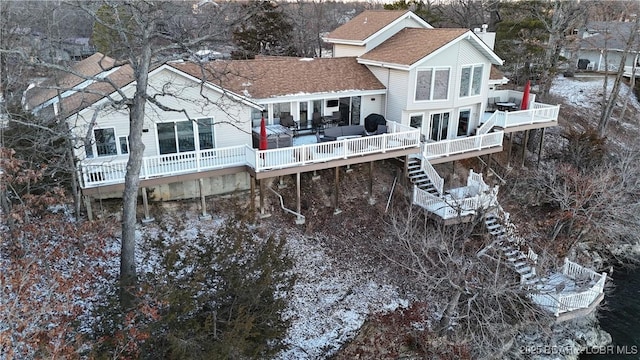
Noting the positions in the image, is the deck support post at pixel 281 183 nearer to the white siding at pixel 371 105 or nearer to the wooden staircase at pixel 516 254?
the white siding at pixel 371 105

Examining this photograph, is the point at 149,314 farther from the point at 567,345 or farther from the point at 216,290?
the point at 567,345

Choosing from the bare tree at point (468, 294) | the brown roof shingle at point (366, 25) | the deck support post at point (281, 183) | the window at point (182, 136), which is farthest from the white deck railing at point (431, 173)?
the window at point (182, 136)

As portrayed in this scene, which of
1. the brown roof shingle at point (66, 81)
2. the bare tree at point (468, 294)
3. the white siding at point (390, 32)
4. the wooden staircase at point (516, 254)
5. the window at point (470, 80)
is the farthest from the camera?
the white siding at point (390, 32)

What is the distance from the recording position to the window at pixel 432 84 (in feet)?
69.1

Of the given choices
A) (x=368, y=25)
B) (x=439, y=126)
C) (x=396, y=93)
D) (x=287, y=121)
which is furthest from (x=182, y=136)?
(x=439, y=126)

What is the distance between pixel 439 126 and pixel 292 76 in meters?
7.58

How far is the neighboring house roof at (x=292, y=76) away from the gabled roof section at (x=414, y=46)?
1052 mm

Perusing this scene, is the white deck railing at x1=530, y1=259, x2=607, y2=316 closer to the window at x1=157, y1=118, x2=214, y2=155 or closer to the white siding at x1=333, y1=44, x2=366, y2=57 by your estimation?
the window at x1=157, y1=118, x2=214, y2=155

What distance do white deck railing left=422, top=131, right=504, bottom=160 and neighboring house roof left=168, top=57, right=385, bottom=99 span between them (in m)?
3.88

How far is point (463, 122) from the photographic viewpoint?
23781 millimetres

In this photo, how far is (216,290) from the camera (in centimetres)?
1086

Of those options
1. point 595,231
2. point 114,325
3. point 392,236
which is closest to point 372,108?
point 392,236

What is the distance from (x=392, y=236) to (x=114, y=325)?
41.1 feet

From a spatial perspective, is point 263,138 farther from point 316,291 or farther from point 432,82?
point 432,82
